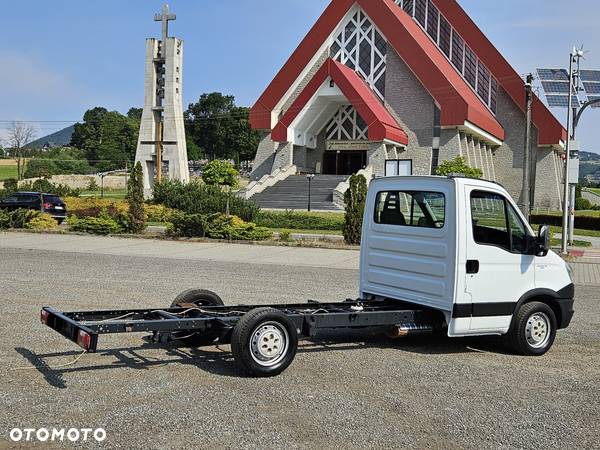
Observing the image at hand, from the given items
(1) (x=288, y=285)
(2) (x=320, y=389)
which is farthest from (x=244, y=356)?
(1) (x=288, y=285)

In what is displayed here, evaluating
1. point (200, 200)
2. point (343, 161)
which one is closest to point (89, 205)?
point (200, 200)

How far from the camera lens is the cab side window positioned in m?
7.37

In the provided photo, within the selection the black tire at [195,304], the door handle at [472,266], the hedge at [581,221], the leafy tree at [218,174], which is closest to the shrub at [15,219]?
the leafy tree at [218,174]

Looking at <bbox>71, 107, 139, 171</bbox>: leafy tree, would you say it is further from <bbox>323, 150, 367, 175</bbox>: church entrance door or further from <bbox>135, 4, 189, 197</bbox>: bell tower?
<bbox>323, 150, 367, 175</bbox>: church entrance door

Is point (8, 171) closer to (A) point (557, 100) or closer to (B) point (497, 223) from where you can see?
(A) point (557, 100)

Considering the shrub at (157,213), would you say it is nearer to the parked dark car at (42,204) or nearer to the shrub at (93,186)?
the parked dark car at (42,204)

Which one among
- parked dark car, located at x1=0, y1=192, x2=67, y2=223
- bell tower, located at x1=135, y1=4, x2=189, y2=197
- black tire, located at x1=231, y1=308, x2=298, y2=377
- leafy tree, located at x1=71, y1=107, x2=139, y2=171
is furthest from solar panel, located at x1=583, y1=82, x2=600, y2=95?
leafy tree, located at x1=71, y1=107, x2=139, y2=171

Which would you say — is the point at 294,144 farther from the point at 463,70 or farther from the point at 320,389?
the point at 320,389

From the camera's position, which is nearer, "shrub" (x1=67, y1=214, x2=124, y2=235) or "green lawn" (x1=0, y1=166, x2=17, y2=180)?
"shrub" (x1=67, y1=214, x2=124, y2=235)

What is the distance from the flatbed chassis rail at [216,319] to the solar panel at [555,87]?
801 inches

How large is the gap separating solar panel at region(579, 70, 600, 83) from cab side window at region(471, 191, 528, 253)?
19.7 meters

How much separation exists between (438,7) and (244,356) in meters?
49.3

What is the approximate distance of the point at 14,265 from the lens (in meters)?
14.6

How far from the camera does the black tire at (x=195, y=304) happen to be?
7125mm
